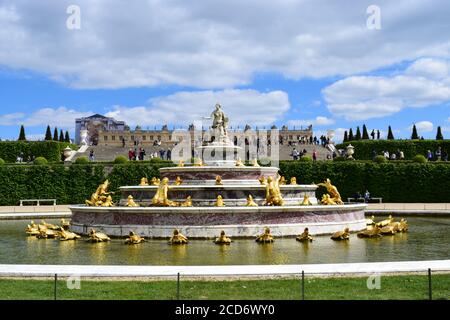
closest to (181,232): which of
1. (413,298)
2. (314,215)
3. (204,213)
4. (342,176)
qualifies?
(204,213)

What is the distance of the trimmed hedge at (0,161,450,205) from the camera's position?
38.2 meters

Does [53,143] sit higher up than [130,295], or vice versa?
[53,143]

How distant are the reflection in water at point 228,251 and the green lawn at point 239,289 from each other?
2.80 m

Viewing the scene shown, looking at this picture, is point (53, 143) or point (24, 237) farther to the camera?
point (53, 143)

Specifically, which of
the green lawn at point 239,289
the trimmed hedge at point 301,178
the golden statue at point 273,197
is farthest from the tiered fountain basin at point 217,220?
the trimmed hedge at point 301,178

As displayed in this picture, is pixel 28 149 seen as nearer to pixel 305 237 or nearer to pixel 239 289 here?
pixel 305 237

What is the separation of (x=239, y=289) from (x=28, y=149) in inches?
1919

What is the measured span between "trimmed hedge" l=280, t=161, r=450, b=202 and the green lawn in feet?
91.4

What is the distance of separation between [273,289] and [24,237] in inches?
496

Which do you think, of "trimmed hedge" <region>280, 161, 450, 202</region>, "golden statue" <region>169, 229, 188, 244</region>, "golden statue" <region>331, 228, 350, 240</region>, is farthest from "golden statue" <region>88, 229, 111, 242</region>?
"trimmed hedge" <region>280, 161, 450, 202</region>

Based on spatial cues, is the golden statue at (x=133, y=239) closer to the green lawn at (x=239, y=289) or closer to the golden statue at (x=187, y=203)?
the golden statue at (x=187, y=203)

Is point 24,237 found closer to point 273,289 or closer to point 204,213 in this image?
point 204,213

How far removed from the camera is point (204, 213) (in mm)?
18516

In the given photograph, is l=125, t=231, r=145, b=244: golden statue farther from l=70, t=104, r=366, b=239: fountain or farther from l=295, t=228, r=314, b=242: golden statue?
l=295, t=228, r=314, b=242: golden statue
